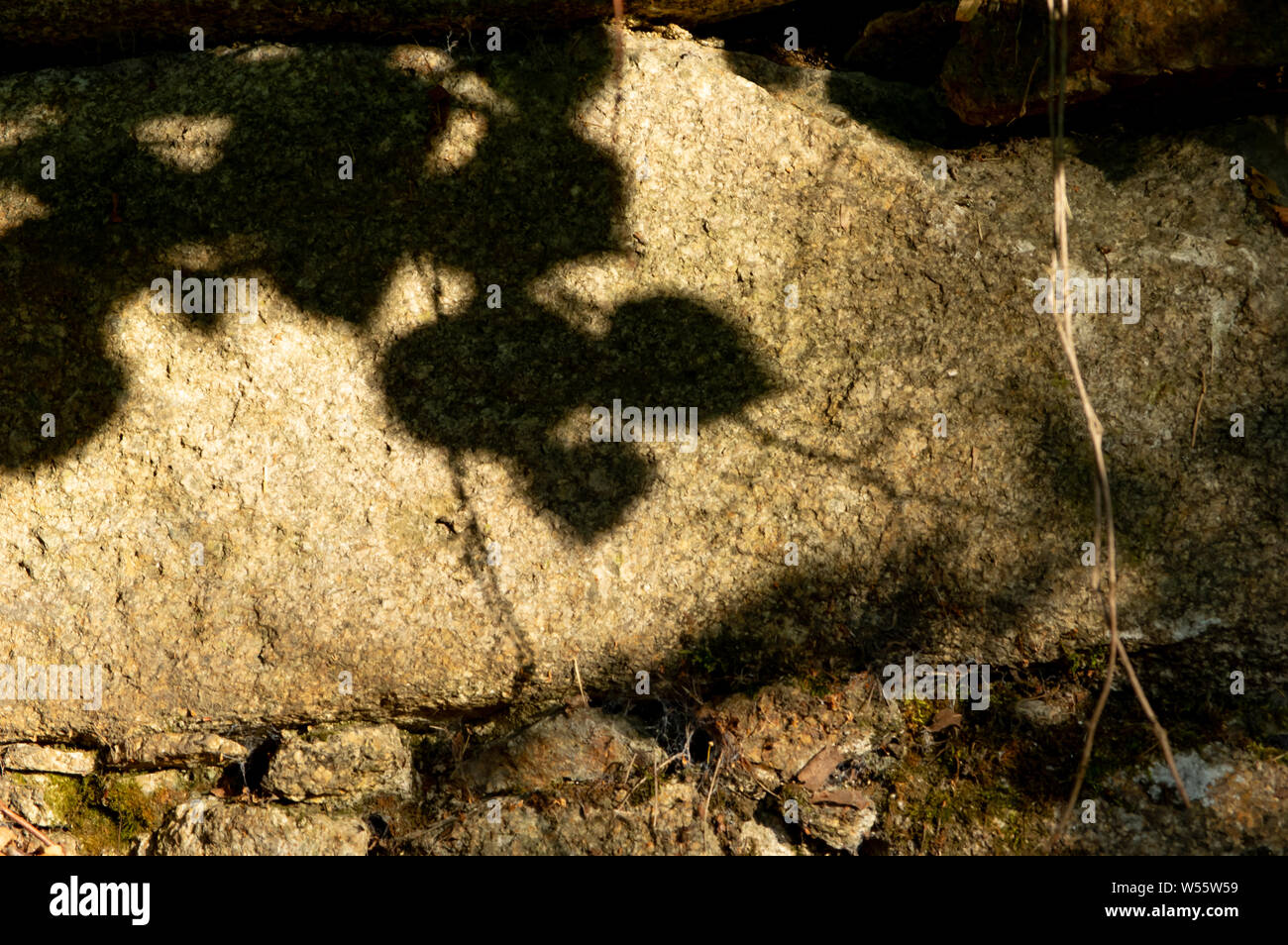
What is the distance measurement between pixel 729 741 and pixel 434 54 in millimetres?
2498

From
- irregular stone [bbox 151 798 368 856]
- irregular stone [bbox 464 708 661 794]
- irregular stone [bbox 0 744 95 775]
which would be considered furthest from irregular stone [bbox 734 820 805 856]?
irregular stone [bbox 0 744 95 775]

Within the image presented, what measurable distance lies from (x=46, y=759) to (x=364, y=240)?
1.91m

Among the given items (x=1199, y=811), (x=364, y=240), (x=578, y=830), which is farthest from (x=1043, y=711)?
(x=364, y=240)

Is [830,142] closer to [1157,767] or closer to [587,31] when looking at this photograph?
[587,31]

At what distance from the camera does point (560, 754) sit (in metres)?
2.85

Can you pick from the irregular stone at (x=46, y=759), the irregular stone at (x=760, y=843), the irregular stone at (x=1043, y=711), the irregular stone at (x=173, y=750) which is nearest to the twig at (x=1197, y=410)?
the irregular stone at (x=1043, y=711)

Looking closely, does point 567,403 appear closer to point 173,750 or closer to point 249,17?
point 173,750

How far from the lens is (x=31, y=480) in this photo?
2.95 metres

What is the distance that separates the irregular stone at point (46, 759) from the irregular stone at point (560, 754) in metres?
1.21

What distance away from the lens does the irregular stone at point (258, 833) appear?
2.76 m

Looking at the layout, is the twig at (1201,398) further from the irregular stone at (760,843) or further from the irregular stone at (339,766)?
the irregular stone at (339,766)

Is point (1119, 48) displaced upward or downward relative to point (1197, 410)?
upward

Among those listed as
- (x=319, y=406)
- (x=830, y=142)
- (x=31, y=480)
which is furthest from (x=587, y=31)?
(x=31, y=480)

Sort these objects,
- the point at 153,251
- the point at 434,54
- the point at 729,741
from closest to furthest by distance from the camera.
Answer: the point at 729,741 → the point at 153,251 → the point at 434,54
